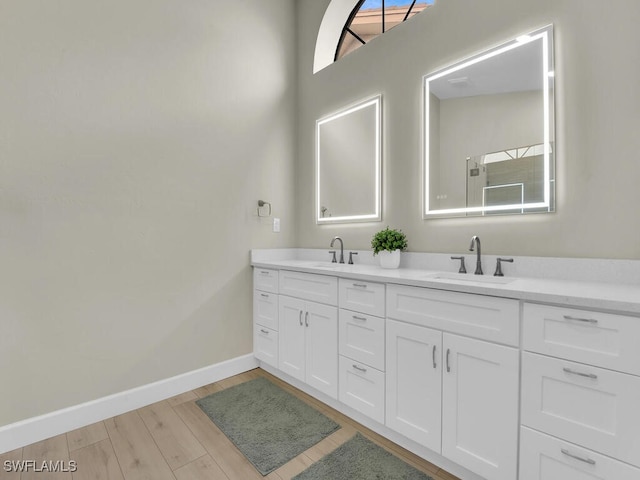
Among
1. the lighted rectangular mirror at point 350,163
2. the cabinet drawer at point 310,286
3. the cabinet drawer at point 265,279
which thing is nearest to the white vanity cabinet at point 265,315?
the cabinet drawer at point 265,279

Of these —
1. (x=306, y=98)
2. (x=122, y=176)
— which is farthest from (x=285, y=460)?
(x=306, y=98)

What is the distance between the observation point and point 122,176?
2.04 metres

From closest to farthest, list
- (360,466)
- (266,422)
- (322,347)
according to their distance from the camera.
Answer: (360,466)
(266,422)
(322,347)

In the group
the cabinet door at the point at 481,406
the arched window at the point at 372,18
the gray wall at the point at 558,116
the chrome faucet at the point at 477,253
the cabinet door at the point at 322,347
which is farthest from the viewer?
the arched window at the point at 372,18

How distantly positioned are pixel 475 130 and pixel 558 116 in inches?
16.4

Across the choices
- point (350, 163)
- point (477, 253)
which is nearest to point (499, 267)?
point (477, 253)

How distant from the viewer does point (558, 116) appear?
160 cm

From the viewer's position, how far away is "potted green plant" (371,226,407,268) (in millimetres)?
2113

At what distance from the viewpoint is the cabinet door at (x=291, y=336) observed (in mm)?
2203

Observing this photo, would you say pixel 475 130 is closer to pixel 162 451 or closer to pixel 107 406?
pixel 162 451

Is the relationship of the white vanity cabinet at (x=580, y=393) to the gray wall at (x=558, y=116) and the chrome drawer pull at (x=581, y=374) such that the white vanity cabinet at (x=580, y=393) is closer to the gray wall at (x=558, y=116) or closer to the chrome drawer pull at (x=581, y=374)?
the chrome drawer pull at (x=581, y=374)

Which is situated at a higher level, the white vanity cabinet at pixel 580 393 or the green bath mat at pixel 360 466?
the white vanity cabinet at pixel 580 393

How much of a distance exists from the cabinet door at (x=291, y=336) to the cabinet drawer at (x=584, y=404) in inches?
53.3

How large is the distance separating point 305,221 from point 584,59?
7.20 feet
